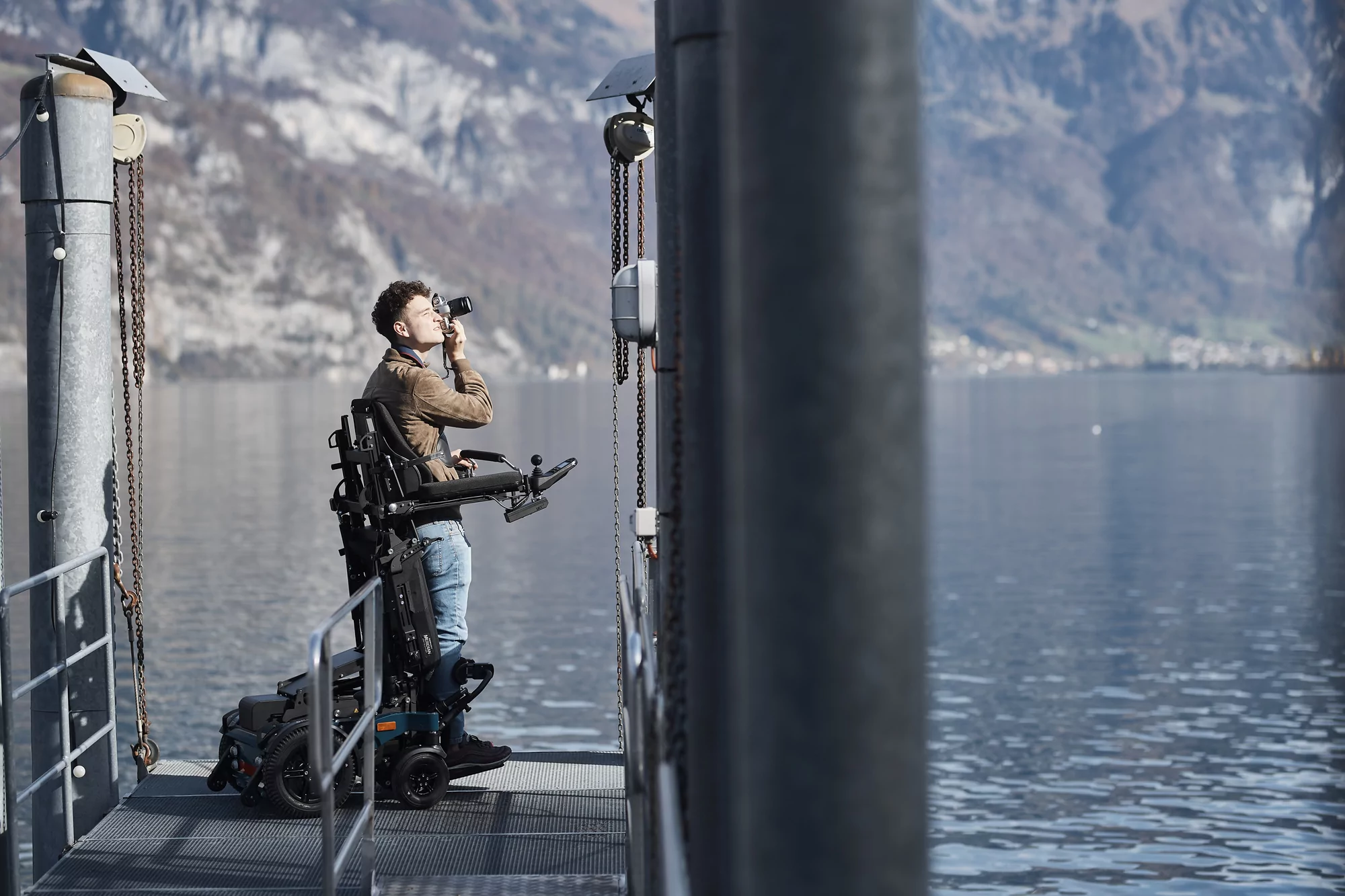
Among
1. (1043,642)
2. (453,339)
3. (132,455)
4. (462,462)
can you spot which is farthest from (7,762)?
(1043,642)

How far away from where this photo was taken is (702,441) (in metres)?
3.47

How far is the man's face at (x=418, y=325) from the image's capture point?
6.55 meters

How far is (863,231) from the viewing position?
174cm

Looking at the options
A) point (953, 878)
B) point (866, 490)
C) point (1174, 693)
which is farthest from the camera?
point (1174, 693)

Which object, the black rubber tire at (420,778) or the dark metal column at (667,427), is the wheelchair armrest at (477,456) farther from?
the dark metal column at (667,427)

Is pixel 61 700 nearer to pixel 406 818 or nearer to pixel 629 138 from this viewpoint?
pixel 406 818

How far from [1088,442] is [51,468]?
76.6 metres

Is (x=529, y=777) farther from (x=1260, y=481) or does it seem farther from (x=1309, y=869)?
(x=1260, y=481)

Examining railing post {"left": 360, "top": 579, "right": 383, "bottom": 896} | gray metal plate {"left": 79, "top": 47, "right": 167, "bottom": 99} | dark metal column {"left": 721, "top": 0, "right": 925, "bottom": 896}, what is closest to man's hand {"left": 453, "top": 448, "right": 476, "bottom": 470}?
railing post {"left": 360, "top": 579, "right": 383, "bottom": 896}

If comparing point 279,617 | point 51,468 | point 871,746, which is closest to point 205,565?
point 279,617

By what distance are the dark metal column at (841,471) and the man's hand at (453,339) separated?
16.1ft

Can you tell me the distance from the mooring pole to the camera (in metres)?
1.50

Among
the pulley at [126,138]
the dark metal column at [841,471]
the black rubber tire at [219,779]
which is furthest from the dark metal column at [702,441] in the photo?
the pulley at [126,138]

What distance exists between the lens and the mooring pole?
6.95 m
